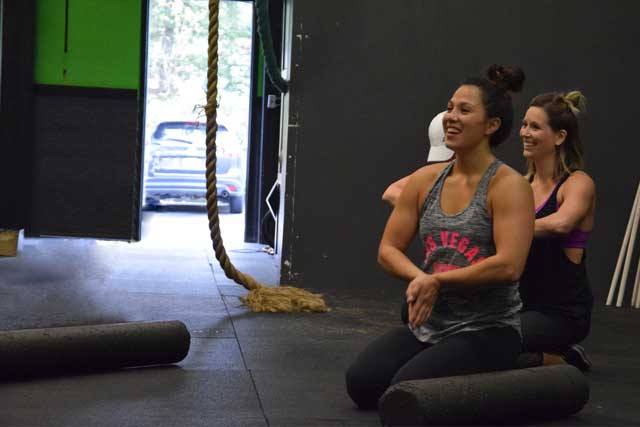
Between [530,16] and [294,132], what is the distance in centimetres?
142

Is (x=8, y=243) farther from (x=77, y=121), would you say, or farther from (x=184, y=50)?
(x=184, y=50)

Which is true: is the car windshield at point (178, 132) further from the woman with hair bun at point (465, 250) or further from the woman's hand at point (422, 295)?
the woman's hand at point (422, 295)

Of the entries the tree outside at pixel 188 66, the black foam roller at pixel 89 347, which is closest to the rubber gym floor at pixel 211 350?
the black foam roller at pixel 89 347

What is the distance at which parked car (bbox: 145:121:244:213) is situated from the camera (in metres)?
10.9

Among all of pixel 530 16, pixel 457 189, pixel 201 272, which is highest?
pixel 530 16

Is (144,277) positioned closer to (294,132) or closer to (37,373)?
(294,132)

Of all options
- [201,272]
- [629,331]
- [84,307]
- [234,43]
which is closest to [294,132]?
[201,272]

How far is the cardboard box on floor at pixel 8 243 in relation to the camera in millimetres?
5934

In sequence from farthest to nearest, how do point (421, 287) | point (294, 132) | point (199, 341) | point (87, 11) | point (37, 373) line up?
1. point (87, 11)
2. point (294, 132)
3. point (199, 341)
4. point (37, 373)
5. point (421, 287)

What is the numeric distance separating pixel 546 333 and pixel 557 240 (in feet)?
1.05

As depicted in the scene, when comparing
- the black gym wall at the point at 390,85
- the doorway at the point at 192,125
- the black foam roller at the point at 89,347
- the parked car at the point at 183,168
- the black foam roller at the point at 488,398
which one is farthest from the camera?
the parked car at the point at 183,168

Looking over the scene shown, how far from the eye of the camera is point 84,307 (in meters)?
4.10

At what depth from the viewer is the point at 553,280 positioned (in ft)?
9.93

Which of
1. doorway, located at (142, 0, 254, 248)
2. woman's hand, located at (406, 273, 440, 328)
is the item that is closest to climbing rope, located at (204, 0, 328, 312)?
woman's hand, located at (406, 273, 440, 328)
